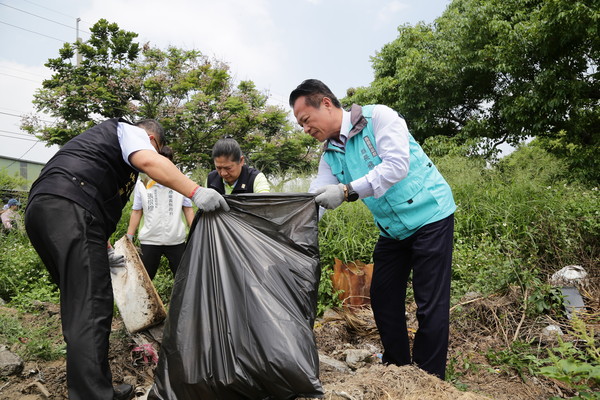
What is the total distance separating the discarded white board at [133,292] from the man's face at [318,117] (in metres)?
1.28

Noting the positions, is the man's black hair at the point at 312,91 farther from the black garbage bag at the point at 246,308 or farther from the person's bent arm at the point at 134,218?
the person's bent arm at the point at 134,218

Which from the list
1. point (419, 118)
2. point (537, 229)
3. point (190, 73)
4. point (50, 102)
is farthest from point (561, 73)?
point (50, 102)

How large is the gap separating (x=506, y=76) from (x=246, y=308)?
1036 centimetres

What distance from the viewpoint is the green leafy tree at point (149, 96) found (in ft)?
38.9

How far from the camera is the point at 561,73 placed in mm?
7402

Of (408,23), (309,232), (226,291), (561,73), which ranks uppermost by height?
(408,23)

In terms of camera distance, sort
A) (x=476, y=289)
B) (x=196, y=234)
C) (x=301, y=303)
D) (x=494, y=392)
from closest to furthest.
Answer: (x=301, y=303), (x=196, y=234), (x=494, y=392), (x=476, y=289)

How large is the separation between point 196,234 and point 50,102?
13020mm

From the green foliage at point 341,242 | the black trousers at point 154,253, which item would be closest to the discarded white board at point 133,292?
the black trousers at point 154,253

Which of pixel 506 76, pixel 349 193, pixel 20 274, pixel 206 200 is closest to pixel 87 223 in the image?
pixel 206 200

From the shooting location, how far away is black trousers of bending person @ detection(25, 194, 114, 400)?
5.17 feet

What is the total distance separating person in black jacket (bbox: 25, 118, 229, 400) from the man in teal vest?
2.28ft

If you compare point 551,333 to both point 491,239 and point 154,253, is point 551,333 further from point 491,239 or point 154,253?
point 154,253

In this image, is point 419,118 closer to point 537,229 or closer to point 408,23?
point 408,23
